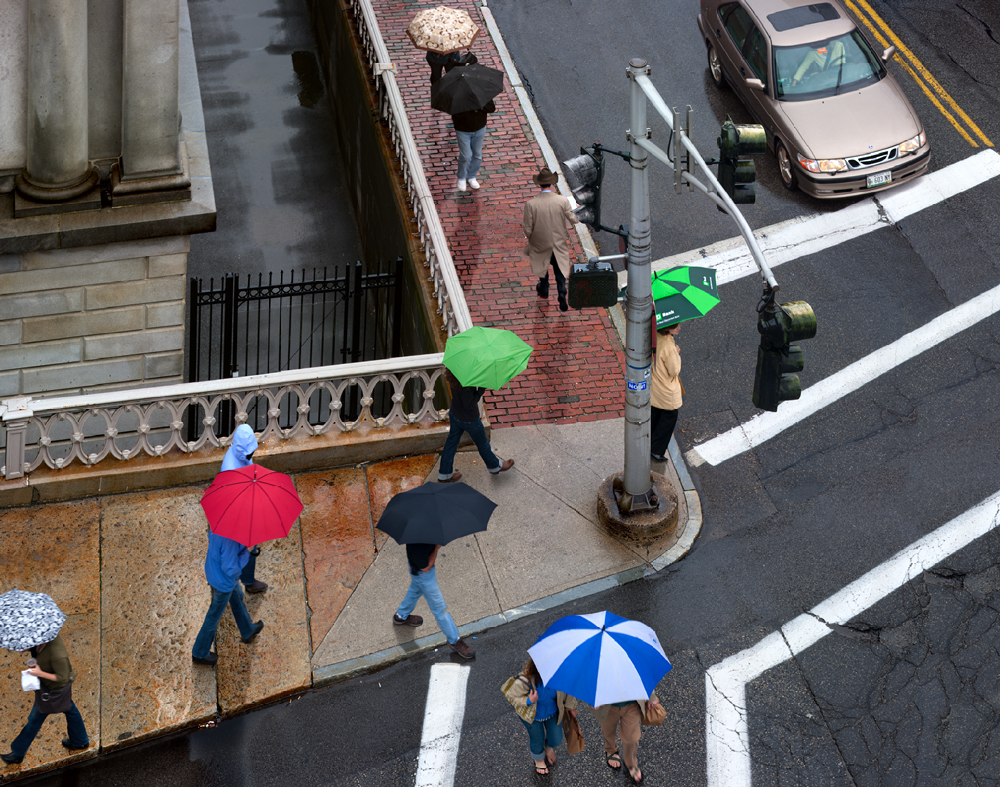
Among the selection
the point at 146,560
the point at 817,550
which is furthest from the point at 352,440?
the point at 817,550

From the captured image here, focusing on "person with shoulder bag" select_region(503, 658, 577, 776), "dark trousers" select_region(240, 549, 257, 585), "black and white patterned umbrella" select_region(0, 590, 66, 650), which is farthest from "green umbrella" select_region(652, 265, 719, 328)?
"black and white patterned umbrella" select_region(0, 590, 66, 650)

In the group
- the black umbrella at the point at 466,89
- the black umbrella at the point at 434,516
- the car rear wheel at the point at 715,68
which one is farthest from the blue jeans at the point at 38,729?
the car rear wheel at the point at 715,68

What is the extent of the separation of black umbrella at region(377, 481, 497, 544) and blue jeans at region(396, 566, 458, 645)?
61 cm

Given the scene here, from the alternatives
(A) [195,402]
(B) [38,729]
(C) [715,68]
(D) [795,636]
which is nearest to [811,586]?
(D) [795,636]

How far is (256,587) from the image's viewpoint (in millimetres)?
10641

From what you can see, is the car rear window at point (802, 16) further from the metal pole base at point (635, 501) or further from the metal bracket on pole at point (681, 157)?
the metal bracket on pole at point (681, 157)

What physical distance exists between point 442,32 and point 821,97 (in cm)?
532

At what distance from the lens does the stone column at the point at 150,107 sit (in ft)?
39.5

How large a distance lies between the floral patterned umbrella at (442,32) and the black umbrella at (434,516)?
829 cm

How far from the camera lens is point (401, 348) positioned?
1630 cm

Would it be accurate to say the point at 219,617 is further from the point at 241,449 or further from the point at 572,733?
the point at 572,733

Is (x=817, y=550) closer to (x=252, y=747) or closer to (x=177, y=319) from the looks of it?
(x=252, y=747)

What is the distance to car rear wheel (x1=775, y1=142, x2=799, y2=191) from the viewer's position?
16188 mm

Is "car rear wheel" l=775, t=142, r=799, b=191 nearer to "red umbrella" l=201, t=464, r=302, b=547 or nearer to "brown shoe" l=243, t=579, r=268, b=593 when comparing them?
"brown shoe" l=243, t=579, r=268, b=593
